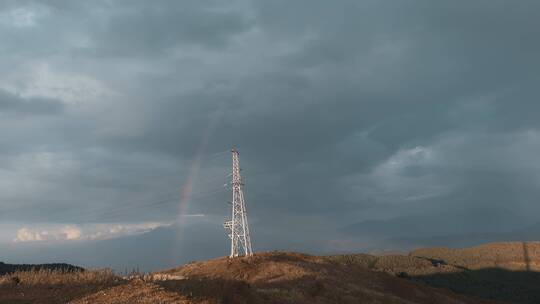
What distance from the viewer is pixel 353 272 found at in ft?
207

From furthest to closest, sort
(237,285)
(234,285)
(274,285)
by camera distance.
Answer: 1. (274,285)
2. (237,285)
3. (234,285)

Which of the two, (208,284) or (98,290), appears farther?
(208,284)

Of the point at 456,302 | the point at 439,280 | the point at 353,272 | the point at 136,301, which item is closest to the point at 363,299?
the point at 353,272

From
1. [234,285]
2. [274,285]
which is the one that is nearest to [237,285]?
[234,285]

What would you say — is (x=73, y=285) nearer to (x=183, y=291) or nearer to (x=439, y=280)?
(x=183, y=291)

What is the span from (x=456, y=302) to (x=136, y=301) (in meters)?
52.5

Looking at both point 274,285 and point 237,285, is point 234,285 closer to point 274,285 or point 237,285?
point 237,285

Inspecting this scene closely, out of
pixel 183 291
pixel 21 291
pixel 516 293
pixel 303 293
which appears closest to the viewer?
pixel 183 291

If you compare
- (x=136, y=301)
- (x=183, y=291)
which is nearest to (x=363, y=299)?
(x=183, y=291)

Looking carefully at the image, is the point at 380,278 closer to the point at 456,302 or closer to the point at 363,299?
the point at 456,302

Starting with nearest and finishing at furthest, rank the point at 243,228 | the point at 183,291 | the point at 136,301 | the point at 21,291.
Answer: the point at 136,301 < the point at 183,291 < the point at 21,291 < the point at 243,228

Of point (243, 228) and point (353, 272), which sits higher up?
point (243, 228)

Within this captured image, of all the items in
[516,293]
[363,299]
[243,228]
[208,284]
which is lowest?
[516,293]

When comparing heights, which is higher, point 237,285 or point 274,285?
point 237,285
